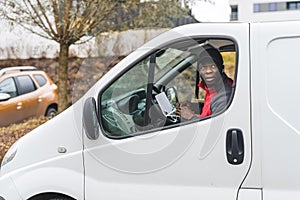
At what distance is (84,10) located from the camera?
7.25 meters

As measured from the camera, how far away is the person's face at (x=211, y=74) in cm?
286

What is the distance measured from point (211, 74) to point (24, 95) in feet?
22.4

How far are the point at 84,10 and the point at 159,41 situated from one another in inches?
190

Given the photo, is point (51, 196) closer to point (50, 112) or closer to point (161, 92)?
point (161, 92)

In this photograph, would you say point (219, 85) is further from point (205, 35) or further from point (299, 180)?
point (299, 180)

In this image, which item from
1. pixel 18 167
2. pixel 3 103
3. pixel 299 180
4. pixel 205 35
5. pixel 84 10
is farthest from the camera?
pixel 3 103

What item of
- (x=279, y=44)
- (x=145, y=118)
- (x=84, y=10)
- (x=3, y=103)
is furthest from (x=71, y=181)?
(x=3, y=103)

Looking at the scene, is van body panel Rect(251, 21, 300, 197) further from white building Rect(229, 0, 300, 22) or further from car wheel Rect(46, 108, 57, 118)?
car wheel Rect(46, 108, 57, 118)

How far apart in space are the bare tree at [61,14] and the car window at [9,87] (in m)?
1.66

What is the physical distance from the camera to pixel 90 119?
2727 millimetres

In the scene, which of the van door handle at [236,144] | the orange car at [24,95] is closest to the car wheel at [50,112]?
the orange car at [24,95]

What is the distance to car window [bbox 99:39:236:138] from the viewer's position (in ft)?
9.13

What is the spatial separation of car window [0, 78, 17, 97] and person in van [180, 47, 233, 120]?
6449mm

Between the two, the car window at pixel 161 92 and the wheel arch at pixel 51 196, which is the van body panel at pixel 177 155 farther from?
the wheel arch at pixel 51 196
